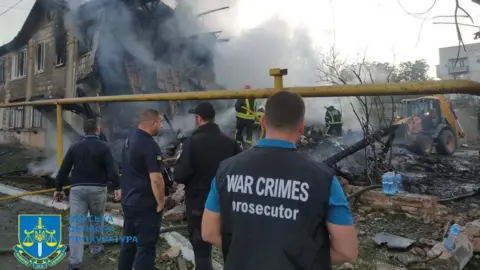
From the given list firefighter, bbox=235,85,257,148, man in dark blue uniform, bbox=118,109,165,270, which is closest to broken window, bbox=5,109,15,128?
firefighter, bbox=235,85,257,148

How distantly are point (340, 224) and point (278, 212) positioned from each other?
0.24 m

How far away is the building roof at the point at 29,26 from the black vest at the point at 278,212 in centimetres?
1688

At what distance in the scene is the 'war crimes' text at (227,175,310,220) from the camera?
4.43 feet

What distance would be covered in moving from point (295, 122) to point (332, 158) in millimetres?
5982

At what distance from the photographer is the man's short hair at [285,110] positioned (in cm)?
146

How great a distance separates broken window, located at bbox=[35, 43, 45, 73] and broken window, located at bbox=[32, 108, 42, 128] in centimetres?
186

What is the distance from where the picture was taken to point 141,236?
2.97m

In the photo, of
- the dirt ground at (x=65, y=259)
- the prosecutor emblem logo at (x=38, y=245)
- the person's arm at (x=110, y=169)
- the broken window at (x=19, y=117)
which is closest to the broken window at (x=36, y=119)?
the broken window at (x=19, y=117)

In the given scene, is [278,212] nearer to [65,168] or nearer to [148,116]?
[148,116]

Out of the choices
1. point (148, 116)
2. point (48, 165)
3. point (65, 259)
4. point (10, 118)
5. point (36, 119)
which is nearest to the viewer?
point (148, 116)

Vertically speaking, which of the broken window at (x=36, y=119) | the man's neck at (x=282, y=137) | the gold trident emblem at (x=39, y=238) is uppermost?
the broken window at (x=36, y=119)

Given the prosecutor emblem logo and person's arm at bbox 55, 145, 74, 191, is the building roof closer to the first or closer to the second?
the prosecutor emblem logo

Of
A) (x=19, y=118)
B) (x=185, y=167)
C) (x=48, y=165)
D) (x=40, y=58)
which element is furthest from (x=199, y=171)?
(x=19, y=118)

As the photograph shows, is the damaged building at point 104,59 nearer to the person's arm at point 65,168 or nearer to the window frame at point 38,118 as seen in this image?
the window frame at point 38,118
